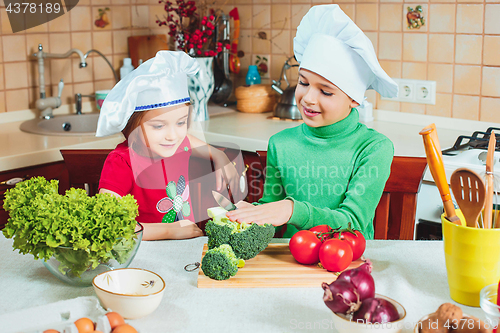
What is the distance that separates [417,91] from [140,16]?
55.8 inches

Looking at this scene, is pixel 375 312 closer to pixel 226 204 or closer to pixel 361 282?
pixel 361 282

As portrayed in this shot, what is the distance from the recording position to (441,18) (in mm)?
1990

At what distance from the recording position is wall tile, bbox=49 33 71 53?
229 cm

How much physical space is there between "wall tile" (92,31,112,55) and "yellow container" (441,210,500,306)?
2093mm

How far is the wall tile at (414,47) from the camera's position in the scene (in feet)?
6.74

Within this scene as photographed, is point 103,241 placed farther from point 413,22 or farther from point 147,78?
point 413,22

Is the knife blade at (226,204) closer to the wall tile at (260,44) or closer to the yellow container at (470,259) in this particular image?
the yellow container at (470,259)

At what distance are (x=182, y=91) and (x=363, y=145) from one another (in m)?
0.46

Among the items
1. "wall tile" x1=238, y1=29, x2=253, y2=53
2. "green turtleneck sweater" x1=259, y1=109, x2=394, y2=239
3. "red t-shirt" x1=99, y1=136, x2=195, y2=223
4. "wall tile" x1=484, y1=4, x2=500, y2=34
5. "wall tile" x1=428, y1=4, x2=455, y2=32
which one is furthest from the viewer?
"wall tile" x1=238, y1=29, x2=253, y2=53

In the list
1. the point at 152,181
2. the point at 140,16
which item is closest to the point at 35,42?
the point at 140,16

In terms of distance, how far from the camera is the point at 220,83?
2.61m

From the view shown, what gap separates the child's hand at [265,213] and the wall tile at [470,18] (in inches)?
50.6

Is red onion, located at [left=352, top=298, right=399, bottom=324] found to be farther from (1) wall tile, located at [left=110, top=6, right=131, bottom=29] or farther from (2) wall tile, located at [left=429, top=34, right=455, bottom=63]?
(1) wall tile, located at [left=110, top=6, right=131, bottom=29]

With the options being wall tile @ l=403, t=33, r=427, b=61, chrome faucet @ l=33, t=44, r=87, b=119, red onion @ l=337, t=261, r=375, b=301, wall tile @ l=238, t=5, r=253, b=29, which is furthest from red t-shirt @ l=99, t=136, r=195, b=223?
wall tile @ l=238, t=5, r=253, b=29
